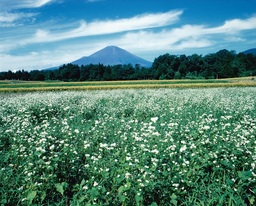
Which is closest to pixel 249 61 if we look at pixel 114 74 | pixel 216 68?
pixel 216 68

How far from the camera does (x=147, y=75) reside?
309 ft

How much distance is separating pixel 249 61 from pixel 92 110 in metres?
90.8

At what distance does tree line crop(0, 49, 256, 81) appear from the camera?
8662cm

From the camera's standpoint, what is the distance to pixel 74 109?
498 inches

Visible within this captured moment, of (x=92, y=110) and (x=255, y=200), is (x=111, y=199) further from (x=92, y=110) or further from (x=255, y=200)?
(x=92, y=110)

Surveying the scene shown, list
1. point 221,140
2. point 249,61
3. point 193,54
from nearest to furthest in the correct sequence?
point 221,140
point 249,61
point 193,54

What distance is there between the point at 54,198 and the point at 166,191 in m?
2.01

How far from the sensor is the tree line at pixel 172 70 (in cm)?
8662

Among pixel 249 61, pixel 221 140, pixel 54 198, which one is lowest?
pixel 54 198

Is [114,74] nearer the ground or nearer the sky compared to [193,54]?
nearer the ground

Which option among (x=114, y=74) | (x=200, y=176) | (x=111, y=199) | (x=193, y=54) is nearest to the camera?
(x=111, y=199)

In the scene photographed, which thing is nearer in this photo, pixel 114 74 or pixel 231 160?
pixel 231 160

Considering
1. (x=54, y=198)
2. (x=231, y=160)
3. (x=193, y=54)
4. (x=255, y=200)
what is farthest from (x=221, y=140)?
(x=193, y=54)

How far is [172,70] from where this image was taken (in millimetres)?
92875
